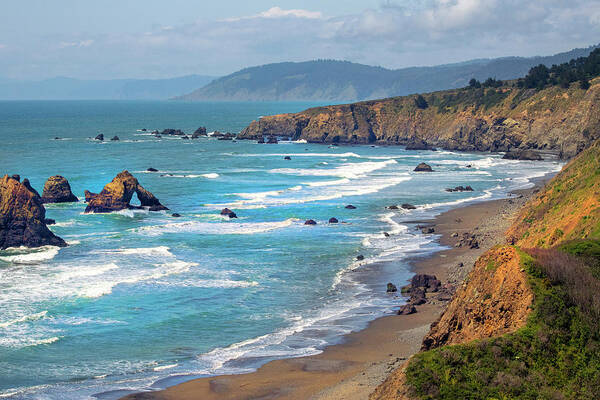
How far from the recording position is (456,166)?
94625mm

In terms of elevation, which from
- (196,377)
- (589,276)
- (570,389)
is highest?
(589,276)

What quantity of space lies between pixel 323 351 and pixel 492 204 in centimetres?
3830

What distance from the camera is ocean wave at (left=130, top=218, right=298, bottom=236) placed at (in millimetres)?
49125

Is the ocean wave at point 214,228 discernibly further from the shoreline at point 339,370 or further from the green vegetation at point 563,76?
the green vegetation at point 563,76

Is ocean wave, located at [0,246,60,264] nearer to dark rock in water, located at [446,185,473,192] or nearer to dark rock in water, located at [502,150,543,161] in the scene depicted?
dark rock in water, located at [446,185,473,192]

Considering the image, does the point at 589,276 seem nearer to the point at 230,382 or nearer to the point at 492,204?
the point at 230,382

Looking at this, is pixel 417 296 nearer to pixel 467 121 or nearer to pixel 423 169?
pixel 423 169

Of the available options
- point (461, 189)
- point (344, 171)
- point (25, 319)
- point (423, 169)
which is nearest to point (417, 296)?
point (25, 319)

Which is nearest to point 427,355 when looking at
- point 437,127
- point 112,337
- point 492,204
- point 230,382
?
point 230,382

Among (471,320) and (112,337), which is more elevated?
(471,320)

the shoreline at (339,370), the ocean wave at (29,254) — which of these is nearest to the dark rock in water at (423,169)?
the shoreline at (339,370)

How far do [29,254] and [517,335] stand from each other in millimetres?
33501

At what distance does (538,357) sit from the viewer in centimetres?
1564

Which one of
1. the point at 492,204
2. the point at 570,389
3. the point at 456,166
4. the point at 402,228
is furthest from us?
the point at 456,166
